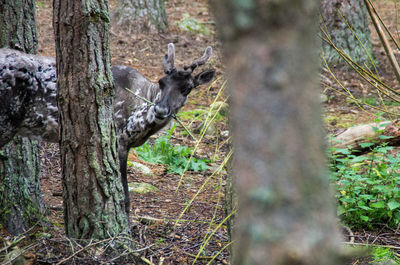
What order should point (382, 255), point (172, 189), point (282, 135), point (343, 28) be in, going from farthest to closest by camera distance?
point (343, 28)
point (172, 189)
point (382, 255)
point (282, 135)

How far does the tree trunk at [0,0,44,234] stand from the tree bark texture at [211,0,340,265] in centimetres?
407

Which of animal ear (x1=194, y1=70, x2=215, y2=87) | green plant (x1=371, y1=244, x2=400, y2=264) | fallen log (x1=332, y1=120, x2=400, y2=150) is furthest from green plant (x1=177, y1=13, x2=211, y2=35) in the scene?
green plant (x1=371, y1=244, x2=400, y2=264)

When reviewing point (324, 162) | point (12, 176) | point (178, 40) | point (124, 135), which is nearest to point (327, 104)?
point (178, 40)

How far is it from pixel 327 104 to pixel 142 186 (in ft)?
17.0

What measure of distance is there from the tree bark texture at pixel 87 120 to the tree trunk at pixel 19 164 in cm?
121

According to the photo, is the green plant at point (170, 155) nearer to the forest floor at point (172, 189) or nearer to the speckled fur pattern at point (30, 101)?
the forest floor at point (172, 189)

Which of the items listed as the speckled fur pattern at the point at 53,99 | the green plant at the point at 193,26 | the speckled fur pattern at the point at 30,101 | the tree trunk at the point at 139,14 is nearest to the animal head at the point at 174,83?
the speckled fur pattern at the point at 53,99

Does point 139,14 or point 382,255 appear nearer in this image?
point 382,255

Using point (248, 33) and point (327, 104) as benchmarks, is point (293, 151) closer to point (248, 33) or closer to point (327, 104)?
point (248, 33)

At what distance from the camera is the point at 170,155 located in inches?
308

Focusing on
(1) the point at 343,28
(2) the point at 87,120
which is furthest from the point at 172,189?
(1) the point at 343,28

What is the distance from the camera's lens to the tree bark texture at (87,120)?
3.54m

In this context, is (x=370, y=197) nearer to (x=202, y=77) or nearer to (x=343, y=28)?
(x=202, y=77)

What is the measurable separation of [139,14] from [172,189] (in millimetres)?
7179
